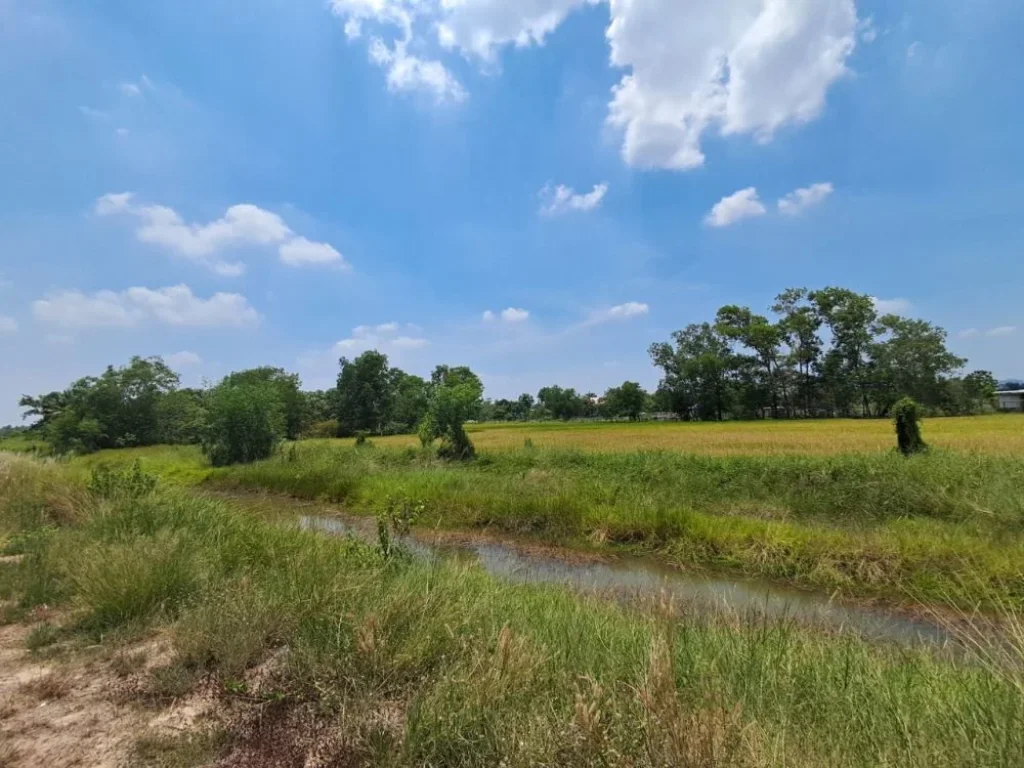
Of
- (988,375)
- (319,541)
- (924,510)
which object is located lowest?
(924,510)

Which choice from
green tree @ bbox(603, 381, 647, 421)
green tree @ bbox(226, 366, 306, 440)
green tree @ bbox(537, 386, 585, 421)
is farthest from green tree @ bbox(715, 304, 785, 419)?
green tree @ bbox(226, 366, 306, 440)

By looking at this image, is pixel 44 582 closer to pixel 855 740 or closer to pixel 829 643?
pixel 855 740

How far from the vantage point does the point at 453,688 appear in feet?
8.73

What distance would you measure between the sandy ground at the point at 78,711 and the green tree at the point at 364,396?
7071cm

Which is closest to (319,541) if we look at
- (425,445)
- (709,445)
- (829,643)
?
(829,643)

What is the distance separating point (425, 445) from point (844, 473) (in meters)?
20.1

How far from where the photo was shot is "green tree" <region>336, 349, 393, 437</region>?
242 feet

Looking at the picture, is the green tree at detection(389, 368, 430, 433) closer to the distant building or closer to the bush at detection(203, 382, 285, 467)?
the bush at detection(203, 382, 285, 467)

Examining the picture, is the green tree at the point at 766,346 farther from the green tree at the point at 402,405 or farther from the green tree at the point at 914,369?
the green tree at the point at 402,405

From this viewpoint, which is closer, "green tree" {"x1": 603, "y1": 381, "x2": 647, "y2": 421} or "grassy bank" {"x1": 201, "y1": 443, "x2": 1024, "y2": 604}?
"grassy bank" {"x1": 201, "y1": 443, "x2": 1024, "y2": 604}

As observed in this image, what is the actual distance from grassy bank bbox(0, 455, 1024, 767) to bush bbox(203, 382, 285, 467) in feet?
87.3

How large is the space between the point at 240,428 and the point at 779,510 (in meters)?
29.9

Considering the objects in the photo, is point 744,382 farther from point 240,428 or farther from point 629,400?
point 240,428

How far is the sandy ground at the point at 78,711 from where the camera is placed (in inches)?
107
